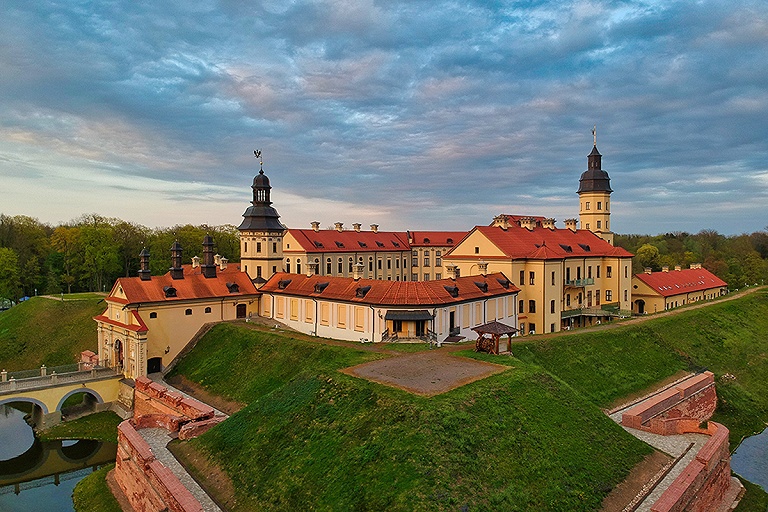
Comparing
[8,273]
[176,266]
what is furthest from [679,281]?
→ [8,273]

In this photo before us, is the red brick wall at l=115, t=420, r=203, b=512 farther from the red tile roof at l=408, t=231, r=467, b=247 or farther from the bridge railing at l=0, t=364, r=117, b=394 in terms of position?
the red tile roof at l=408, t=231, r=467, b=247

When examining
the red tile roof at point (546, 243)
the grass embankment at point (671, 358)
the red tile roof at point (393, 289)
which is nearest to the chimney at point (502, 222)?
the red tile roof at point (546, 243)

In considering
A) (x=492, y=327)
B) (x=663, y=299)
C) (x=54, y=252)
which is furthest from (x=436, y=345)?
(x=54, y=252)

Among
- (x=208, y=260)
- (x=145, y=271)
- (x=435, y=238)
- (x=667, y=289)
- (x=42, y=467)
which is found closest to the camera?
(x=42, y=467)

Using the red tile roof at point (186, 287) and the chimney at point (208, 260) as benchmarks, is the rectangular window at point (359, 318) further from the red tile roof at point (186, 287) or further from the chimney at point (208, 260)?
the chimney at point (208, 260)

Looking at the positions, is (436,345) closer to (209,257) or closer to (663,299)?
(209,257)

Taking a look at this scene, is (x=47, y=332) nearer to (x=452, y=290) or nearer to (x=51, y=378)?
(x=51, y=378)
